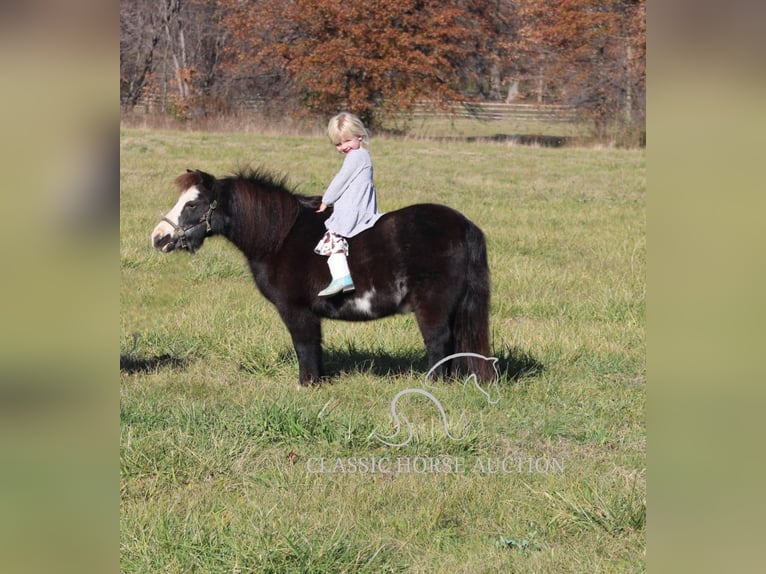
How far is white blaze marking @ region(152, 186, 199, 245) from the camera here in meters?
A: 5.00

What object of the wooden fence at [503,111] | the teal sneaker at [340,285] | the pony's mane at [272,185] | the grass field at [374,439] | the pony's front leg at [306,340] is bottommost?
the grass field at [374,439]

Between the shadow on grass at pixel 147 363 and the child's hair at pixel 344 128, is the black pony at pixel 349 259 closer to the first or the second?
the child's hair at pixel 344 128

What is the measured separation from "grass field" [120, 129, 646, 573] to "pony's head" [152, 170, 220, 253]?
0.64m

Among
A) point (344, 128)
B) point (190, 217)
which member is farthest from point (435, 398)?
point (190, 217)

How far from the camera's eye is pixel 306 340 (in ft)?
17.1

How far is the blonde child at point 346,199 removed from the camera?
4758 mm

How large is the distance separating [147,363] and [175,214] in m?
1.43

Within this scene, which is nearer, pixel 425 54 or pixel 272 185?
pixel 272 185

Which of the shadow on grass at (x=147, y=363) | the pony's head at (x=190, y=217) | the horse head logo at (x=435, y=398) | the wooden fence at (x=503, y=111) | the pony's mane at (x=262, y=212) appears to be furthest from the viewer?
the wooden fence at (x=503, y=111)

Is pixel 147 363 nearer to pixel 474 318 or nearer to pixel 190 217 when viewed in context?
pixel 190 217

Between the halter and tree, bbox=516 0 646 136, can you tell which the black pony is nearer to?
the halter

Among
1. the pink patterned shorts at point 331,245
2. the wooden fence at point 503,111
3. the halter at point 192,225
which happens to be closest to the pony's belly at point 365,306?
the pink patterned shorts at point 331,245
